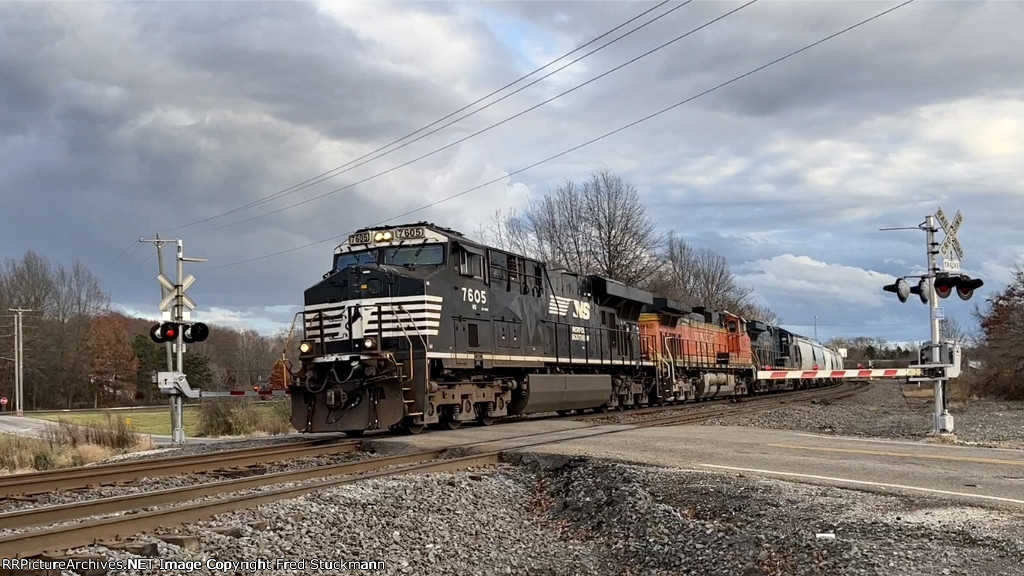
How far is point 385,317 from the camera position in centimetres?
1413

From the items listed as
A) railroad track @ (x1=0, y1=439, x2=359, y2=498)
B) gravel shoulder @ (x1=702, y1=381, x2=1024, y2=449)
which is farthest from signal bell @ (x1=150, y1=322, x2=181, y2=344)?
gravel shoulder @ (x1=702, y1=381, x2=1024, y2=449)

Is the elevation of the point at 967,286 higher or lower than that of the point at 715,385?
higher

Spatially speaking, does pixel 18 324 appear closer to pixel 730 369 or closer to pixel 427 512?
pixel 730 369

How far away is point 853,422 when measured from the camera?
61.1 feet

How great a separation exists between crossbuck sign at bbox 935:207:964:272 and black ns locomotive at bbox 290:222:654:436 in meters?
8.22

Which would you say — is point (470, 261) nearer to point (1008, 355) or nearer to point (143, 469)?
point (143, 469)

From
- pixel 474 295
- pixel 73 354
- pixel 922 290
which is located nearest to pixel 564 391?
pixel 474 295

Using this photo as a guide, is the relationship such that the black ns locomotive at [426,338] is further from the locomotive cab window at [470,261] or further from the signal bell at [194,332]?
the signal bell at [194,332]

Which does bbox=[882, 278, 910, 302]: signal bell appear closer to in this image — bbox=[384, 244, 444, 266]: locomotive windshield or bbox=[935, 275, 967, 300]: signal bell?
bbox=[935, 275, 967, 300]: signal bell

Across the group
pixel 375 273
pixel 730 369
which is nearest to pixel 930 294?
pixel 375 273

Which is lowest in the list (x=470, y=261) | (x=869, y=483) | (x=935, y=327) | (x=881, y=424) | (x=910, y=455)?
(x=881, y=424)

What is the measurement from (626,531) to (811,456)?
4928 mm

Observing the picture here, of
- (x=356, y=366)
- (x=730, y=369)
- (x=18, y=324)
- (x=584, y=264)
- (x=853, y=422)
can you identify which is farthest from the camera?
(x=18, y=324)

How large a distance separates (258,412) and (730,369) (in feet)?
59.9
